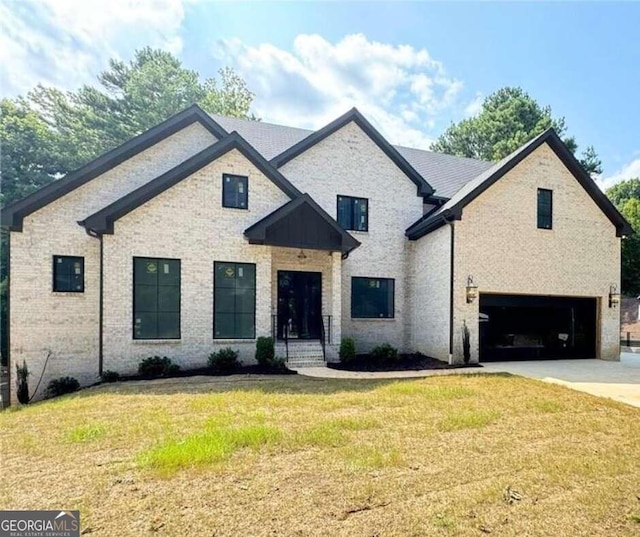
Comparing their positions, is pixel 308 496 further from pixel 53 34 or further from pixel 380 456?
pixel 53 34

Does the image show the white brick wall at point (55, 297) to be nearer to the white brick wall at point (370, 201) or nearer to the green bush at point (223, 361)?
the green bush at point (223, 361)

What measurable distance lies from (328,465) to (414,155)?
648 inches

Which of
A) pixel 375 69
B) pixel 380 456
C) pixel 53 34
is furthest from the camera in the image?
pixel 375 69

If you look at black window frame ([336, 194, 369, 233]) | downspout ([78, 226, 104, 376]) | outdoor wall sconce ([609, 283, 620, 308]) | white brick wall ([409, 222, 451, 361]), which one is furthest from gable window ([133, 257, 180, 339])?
outdoor wall sconce ([609, 283, 620, 308])

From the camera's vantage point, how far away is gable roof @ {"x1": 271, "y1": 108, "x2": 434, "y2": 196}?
13.9m

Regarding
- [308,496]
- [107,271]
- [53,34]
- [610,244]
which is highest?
[53,34]

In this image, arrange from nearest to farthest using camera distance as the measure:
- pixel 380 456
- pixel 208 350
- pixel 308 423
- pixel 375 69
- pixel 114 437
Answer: pixel 380 456 < pixel 114 437 < pixel 308 423 < pixel 208 350 < pixel 375 69

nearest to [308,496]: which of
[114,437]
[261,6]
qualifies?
[114,437]

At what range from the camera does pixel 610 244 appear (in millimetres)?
14648

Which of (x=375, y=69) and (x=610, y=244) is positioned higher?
(x=375, y=69)

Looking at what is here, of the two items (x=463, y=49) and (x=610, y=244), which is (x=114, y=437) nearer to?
(x=463, y=49)

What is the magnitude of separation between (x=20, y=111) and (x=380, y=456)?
28.9 metres

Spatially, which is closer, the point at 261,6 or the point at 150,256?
the point at 261,6

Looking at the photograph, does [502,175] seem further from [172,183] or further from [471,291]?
[172,183]
